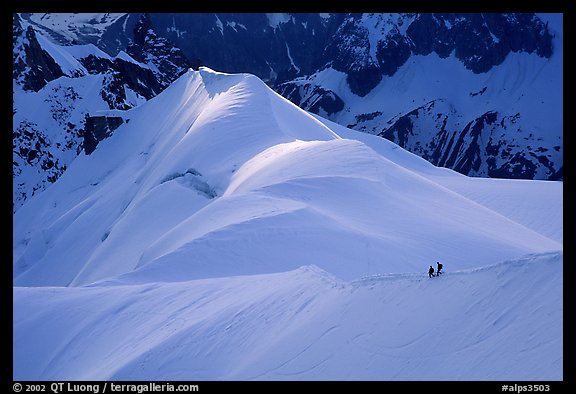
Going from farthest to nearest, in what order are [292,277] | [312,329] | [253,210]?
[253,210] → [292,277] → [312,329]

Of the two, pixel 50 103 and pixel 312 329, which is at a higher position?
pixel 50 103

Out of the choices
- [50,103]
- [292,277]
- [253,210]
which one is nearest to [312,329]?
[292,277]

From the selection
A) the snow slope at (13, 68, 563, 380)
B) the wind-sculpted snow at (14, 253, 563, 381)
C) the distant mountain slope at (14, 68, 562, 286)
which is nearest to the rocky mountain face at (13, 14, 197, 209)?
the distant mountain slope at (14, 68, 562, 286)

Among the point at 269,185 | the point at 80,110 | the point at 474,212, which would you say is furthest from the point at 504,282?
the point at 80,110

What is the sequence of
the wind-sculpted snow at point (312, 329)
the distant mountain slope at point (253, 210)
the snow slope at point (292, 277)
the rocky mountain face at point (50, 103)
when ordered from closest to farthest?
the wind-sculpted snow at point (312, 329) < the snow slope at point (292, 277) < the distant mountain slope at point (253, 210) < the rocky mountain face at point (50, 103)

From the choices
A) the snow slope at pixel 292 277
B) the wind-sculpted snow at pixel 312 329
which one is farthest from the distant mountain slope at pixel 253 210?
the wind-sculpted snow at pixel 312 329

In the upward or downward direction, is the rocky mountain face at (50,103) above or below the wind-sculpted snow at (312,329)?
above

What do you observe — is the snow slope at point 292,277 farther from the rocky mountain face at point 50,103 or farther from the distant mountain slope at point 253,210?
the rocky mountain face at point 50,103

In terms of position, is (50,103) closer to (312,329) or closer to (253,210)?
(253,210)

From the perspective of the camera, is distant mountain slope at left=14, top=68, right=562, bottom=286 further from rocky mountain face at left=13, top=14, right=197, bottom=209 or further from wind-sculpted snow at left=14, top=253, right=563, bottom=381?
rocky mountain face at left=13, top=14, right=197, bottom=209
